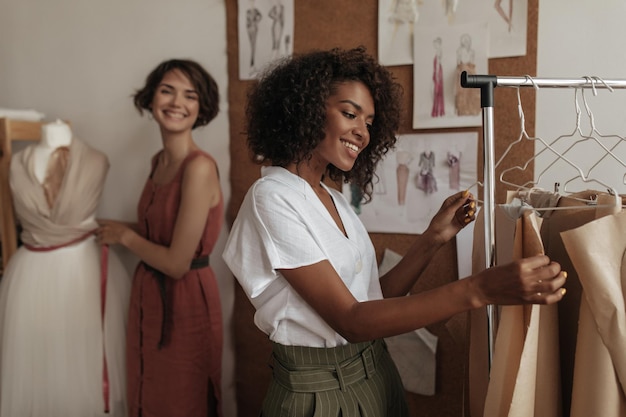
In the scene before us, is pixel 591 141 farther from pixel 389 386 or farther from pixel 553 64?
pixel 389 386

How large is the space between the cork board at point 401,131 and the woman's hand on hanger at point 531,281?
45 centimetres

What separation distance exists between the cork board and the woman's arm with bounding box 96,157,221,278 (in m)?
0.17

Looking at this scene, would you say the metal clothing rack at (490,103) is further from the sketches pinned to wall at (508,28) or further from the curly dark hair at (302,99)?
the sketches pinned to wall at (508,28)

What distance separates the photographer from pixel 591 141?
4.57ft

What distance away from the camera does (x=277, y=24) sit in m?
1.72

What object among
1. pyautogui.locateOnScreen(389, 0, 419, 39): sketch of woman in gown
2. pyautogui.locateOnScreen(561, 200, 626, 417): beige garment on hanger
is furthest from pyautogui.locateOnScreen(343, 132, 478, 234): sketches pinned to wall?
pyautogui.locateOnScreen(561, 200, 626, 417): beige garment on hanger

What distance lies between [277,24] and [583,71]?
2.98ft

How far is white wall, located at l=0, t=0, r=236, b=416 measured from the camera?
1.88 m

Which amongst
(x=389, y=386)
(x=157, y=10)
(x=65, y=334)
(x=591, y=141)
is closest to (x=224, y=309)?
(x=65, y=334)

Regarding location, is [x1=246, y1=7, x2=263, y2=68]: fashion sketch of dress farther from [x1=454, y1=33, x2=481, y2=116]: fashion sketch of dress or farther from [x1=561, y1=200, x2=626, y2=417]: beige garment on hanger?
[x1=561, y1=200, x2=626, y2=417]: beige garment on hanger

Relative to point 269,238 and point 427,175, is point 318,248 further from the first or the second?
point 427,175

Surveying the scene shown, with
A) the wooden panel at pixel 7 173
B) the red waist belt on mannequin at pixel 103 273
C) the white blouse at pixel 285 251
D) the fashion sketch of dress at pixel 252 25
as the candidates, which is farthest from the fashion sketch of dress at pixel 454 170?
A: the wooden panel at pixel 7 173

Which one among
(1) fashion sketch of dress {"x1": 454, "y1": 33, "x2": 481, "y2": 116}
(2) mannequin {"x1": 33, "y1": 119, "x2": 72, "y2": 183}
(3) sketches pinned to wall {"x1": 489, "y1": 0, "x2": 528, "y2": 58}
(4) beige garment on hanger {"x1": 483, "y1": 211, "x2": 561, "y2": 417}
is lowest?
(4) beige garment on hanger {"x1": 483, "y1": 211, "x2": 561, "y2": 417}

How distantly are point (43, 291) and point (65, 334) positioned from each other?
0.52ft
